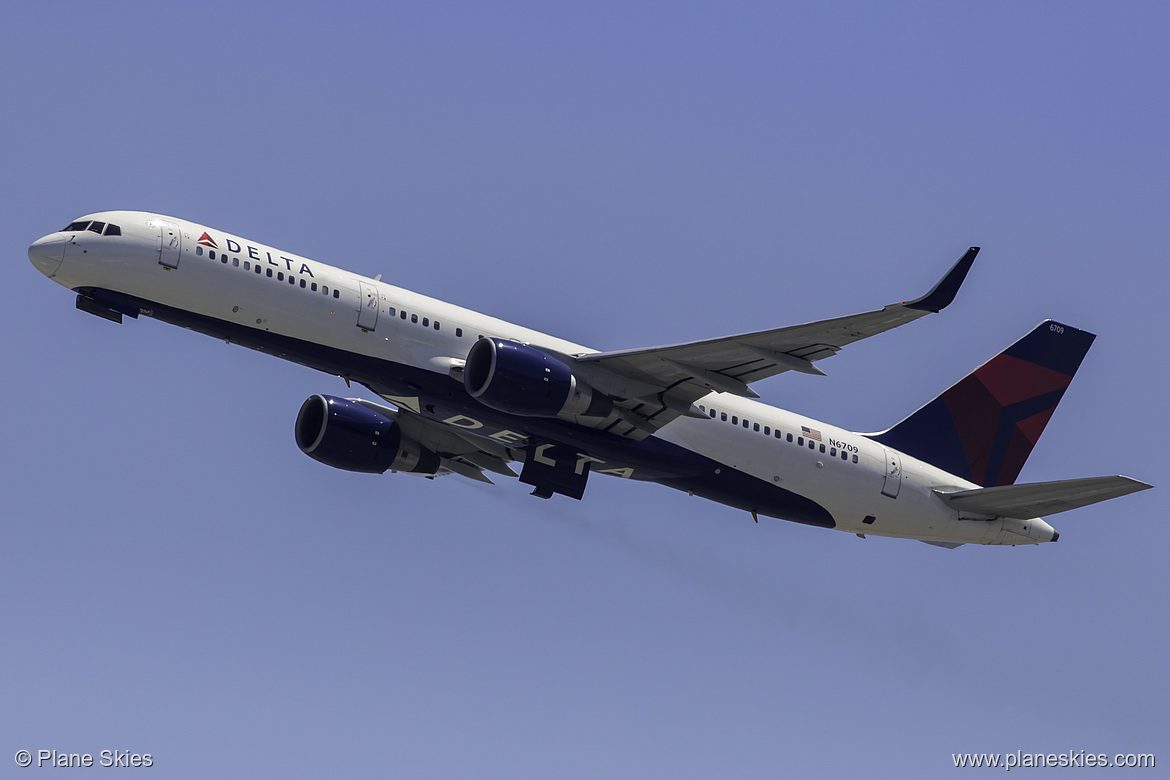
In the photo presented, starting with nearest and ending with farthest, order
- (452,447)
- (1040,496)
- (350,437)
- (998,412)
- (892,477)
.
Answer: (1040,496) → (892,477) → (350,437) → (452,447) → (998,412)

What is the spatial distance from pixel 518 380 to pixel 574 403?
1.95 meters

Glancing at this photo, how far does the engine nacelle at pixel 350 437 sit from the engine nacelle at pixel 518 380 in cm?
732

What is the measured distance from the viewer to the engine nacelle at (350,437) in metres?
41.6

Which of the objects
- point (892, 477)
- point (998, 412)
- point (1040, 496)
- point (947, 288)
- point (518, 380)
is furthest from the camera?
point (998, 412)

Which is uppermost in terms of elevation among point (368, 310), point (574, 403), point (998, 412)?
point (998, 412)

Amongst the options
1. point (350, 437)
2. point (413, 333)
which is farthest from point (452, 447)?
point (413, 333)

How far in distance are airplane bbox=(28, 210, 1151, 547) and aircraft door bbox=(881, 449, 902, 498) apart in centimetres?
5

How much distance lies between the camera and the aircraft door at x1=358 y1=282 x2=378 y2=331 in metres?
35.6

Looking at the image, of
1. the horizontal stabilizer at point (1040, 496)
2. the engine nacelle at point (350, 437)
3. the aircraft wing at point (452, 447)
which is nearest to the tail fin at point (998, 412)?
the horizontal stabilizer at point (1040, 496)

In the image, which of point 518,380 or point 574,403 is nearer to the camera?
point 518,380

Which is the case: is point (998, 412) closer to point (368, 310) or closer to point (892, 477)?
point (892, 477)

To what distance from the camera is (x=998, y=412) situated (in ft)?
148

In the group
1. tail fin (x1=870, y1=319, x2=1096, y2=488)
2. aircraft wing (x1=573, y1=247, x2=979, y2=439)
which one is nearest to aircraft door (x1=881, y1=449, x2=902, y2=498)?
tail fin (x1=870, y1=319, x2=1096, y2=488)

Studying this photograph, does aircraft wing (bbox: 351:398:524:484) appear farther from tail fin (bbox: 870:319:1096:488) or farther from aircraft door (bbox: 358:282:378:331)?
tail fin (bbox: 870:319:1096:488)
